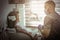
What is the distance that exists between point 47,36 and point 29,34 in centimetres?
18

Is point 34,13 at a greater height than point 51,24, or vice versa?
point 34,13

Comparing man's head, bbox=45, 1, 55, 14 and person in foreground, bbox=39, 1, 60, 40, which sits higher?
man's head, bbox=45, 1, 55, 14

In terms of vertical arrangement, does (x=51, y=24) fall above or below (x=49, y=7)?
below

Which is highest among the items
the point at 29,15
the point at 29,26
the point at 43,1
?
the point at 43,1

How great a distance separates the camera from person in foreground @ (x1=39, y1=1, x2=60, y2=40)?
149 cm

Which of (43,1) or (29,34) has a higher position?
(43,1)

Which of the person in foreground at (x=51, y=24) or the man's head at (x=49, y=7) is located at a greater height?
the man's head at (x=49, y=7)

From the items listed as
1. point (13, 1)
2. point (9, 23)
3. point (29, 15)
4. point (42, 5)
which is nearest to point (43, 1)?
point (42, 5)

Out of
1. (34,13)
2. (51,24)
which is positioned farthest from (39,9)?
(51,24)

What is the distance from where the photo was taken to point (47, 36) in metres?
1.50

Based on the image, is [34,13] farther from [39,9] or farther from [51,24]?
[51,24]

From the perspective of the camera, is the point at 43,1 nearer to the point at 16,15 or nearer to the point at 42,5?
the point at 42,5

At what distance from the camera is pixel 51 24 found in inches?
59.4

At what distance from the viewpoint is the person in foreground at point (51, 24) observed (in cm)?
149
